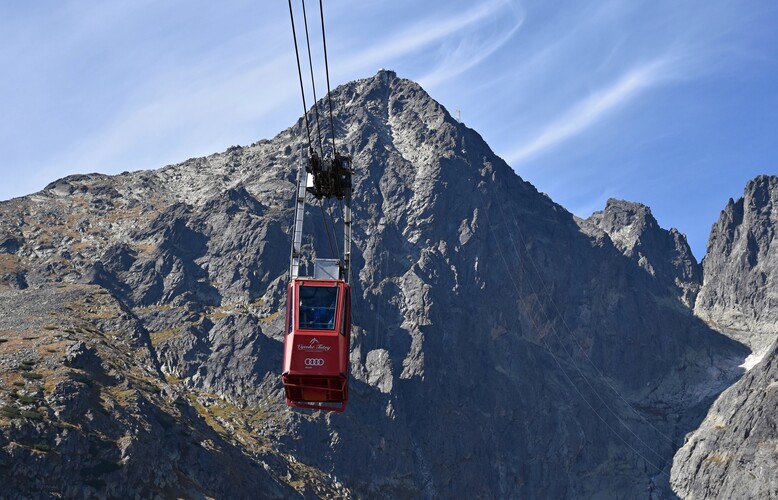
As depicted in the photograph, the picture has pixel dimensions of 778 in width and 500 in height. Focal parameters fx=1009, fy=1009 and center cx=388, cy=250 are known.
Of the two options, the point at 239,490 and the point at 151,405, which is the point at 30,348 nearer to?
the point at 151,405

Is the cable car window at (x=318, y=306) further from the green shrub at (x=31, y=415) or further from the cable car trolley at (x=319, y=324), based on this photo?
the green shrub at (x=31, y=415)

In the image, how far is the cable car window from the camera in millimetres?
79688

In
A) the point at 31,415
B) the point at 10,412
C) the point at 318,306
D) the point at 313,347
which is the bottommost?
the point at 313,347

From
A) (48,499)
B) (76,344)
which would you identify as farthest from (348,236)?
(76,344)

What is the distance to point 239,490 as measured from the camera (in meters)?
185

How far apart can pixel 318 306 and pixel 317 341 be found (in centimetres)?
312

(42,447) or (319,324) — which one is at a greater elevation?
(319,324)

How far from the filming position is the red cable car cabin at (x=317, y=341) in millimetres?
77500

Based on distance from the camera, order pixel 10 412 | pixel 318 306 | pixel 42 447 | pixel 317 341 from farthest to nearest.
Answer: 1. pixel 10 412
2. pixel 42 447
3. pixel 318 306
4. pixel 317 341

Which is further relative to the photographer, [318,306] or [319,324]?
[318,306]

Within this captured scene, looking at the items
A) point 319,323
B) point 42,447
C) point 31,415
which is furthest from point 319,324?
point 31,415

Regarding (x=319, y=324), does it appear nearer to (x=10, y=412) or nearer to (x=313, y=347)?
(x=313, y=347)

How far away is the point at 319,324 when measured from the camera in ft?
261

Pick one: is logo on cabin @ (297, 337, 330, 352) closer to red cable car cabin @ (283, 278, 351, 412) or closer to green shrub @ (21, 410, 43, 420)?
red cable car cabin @ (283, 278, 351, 412)
